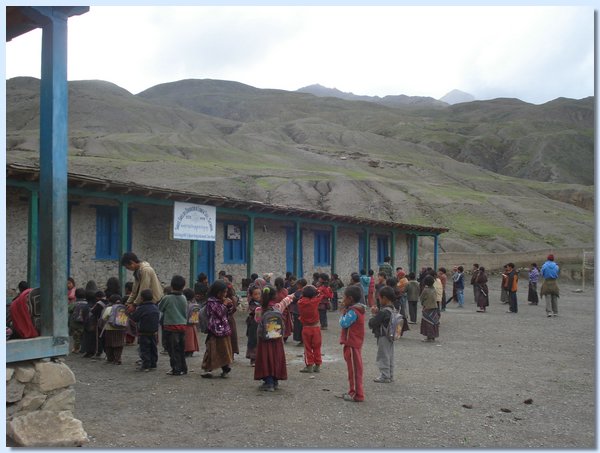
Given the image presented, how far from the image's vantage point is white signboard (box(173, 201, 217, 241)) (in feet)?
46.0

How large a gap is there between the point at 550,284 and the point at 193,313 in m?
10.9

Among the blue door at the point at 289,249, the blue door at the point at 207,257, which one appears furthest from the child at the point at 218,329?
the blue door at the point at 289,249

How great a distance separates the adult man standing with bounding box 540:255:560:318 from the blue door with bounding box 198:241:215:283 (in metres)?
8.66

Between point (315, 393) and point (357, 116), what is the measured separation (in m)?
117

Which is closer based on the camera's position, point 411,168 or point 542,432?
point 542,432

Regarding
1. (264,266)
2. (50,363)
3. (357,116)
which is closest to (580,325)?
(264,266)

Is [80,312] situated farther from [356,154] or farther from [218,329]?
[356,154]

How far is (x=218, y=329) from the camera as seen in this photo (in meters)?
7.75

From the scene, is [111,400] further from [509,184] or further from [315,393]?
[509,184]

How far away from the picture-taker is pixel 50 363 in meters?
5.12

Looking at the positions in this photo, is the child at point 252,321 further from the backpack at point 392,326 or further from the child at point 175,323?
the backpack at point 392,326

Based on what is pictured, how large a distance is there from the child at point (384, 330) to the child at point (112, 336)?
3651 mm

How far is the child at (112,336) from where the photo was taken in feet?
28.7

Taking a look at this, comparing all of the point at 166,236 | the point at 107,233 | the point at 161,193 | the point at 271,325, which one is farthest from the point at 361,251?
the point at 271,325
